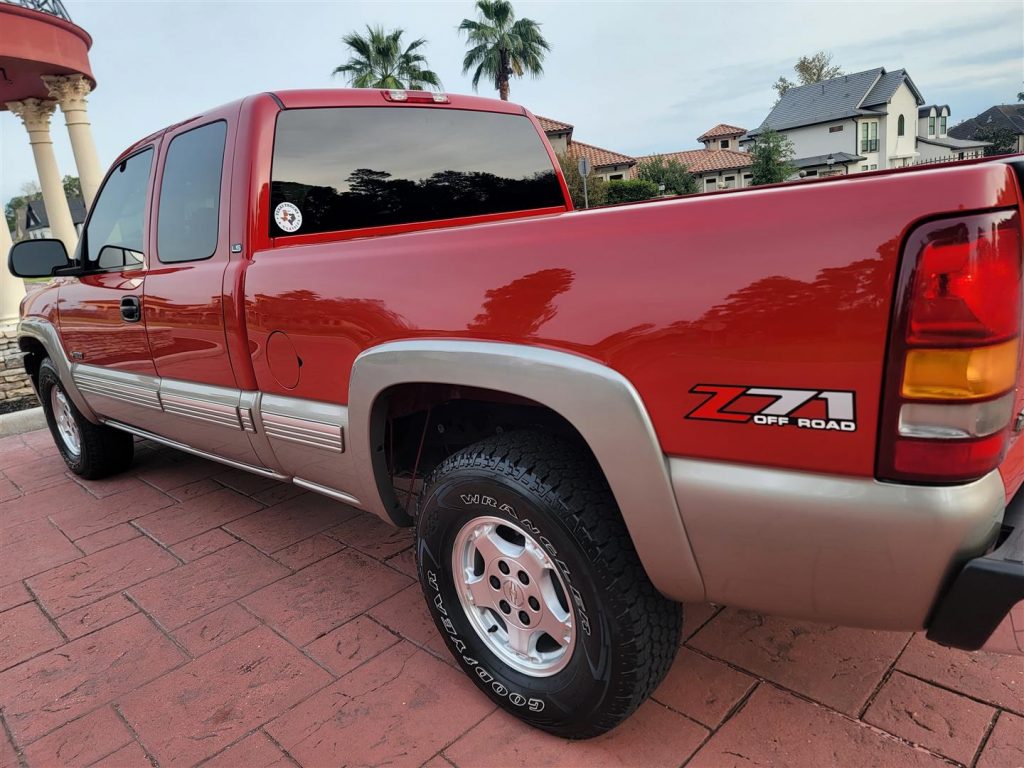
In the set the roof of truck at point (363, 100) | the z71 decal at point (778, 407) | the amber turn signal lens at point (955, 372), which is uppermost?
the roof of truck at point (363, 100)

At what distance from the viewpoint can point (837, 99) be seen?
46.6 metres

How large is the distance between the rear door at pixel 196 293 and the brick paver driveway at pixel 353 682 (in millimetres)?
653

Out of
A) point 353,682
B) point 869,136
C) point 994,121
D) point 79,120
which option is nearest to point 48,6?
point 79,120

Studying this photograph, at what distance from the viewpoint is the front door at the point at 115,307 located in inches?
128

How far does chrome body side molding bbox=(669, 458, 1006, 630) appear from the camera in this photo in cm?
121

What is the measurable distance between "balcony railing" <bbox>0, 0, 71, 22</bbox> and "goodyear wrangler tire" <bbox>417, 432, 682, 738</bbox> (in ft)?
30.8

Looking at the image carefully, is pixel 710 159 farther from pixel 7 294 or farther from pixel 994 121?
pixel 7 294

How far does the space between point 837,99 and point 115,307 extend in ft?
175

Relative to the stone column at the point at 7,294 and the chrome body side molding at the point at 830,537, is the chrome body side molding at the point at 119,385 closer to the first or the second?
the chrome body side molding at the point at 830,537

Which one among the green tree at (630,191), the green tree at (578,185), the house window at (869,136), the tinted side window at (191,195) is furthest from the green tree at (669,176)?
the tinted side window at (191,195)

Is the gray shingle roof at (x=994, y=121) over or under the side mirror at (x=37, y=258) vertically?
over

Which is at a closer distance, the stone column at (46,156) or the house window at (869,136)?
the stone column at (46,156)

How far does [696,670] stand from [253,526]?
240cm

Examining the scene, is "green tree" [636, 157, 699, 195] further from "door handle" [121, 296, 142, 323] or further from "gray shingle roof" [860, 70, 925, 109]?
"door handle" [121, 296, 142, 323]
